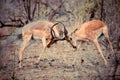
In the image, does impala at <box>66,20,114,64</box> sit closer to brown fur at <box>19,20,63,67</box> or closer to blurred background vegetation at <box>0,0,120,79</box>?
blurred background vegetation at <box>0,0,120,79</box>

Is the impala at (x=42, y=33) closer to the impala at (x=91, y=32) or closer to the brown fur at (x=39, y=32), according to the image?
the brown fur at (x=39, y=32)

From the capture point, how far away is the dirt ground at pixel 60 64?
8.84ft

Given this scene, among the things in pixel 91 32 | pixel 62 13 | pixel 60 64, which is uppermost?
pixel 62 13

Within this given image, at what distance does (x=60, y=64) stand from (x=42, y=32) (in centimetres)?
34

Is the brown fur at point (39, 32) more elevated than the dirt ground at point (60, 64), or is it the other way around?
the brown fur at point (39, 32)

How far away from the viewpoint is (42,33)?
2727mm

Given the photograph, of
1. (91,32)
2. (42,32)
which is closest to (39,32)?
(42,32)

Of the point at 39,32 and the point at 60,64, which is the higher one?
the point at 39,32

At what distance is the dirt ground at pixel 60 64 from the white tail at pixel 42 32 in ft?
0.13

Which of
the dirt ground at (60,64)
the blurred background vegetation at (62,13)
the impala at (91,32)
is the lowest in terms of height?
the dirt ground at (60,64)

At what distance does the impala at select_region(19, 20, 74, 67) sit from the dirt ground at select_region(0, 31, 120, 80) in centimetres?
4

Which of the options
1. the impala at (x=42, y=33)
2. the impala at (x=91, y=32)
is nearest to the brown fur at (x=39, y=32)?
the impala at (x=42, y=33)

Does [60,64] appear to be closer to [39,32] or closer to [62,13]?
[39,32]

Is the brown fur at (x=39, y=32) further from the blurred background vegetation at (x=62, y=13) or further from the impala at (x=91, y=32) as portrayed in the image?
the impala at (x=91, y=32)
